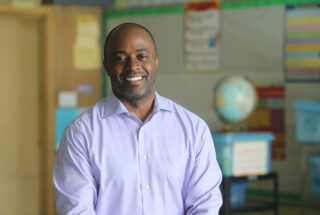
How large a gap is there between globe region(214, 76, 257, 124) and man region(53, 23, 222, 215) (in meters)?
1.83

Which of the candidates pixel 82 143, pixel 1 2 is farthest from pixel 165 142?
pixel 1 2

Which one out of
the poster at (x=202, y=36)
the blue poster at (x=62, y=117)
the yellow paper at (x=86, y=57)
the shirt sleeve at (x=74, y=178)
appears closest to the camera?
the shirt sleeve at (x=74, y=178)

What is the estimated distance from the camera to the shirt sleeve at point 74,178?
1510 millimetres

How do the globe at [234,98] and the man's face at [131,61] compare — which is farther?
the globe at [234,98]

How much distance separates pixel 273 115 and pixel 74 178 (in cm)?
306

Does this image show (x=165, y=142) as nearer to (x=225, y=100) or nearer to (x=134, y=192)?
(x=134, y=192)

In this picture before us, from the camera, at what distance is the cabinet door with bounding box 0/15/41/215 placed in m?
4.89

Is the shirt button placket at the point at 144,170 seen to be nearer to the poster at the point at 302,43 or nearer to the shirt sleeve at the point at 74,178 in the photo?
the shirt sleeve at the point at 74,178

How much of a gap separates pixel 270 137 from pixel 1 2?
2680mm

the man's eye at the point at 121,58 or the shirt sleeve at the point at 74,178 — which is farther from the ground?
the man's eye at the point at 121,58

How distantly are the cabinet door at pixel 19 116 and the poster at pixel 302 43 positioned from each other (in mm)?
2358

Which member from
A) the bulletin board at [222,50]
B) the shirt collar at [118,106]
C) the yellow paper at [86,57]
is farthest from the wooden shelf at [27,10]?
the shirt collar at [118,106]

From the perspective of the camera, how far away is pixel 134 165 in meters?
1.56

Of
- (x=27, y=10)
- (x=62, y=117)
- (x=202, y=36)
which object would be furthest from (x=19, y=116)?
(x=202, y=36)
